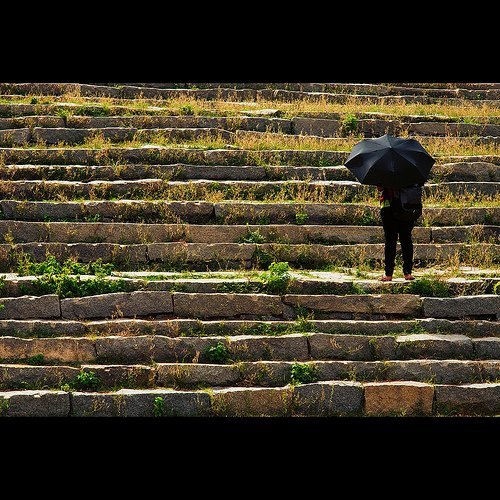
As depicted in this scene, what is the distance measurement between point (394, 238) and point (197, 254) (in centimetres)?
287

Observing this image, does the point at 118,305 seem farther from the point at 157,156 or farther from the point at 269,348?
the point at 157,156

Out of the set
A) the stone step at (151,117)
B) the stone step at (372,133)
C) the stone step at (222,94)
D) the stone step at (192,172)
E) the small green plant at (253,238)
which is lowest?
the small green plant at (253,238)

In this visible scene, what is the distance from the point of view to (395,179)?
1315cm

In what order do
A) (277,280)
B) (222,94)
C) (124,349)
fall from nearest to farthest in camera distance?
1. (124,349)
2. (277,280)
3. (222,94)

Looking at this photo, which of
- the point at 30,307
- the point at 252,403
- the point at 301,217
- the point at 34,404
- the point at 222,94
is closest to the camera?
the point at 34,404

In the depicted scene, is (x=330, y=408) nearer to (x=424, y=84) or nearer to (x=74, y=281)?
(x=74, y=281)

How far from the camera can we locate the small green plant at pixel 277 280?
522 inches

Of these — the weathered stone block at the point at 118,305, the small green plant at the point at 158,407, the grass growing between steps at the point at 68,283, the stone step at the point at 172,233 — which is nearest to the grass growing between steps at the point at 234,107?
the stone step at the point at 172,233

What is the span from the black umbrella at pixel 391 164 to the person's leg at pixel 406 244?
1.93ft

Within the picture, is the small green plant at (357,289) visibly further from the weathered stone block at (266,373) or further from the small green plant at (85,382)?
the small green plant at (85,382)

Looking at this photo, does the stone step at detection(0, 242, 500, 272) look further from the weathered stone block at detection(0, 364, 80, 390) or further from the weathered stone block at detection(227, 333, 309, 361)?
Result: the weathered stone block at detection(0, 364, 80, 390)

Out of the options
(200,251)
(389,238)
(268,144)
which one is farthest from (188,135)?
(389,238)

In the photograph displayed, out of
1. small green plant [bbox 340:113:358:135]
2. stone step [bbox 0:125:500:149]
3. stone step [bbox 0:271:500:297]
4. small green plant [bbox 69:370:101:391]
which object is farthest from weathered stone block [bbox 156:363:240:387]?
small green plant [bbox 340:113:358:135]

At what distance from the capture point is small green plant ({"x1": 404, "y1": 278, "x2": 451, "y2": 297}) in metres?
13.4
